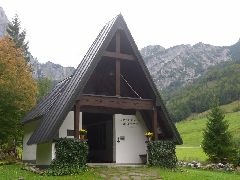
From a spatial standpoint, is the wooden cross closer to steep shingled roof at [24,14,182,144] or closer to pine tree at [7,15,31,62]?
steep shingled roof at [24,14,182,144]

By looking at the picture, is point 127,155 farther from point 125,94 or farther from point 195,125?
point 195,125

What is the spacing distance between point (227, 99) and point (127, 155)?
11707 cm

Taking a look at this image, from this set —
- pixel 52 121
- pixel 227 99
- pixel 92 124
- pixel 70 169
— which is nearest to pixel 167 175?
pixel 70 169

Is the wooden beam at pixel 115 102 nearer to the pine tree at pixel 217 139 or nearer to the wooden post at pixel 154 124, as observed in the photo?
the wooden post at pixel 154 124

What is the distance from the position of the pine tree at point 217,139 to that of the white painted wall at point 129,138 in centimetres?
1159

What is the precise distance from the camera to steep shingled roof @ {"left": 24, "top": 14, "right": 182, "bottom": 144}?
682 inches

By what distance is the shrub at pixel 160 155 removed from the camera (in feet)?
64.8

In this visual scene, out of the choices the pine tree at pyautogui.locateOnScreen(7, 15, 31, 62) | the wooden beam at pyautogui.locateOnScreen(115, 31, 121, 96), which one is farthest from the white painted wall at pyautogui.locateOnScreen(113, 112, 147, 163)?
the pine tree at pyautogui.locateOnScreen(7, 15, 31, 62)

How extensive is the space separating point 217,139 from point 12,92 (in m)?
16.5

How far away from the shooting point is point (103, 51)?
19.1 meters

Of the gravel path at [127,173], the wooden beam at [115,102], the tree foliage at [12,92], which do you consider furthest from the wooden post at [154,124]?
the tree foliage at [12,92]

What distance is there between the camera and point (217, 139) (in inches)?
1238

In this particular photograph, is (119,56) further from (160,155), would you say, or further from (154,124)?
(160,155)

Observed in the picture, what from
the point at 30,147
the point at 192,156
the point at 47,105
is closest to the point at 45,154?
the point at 47,105
